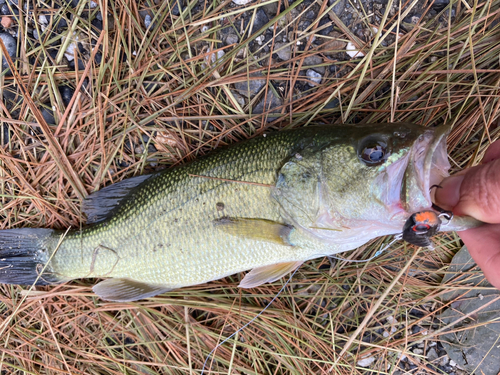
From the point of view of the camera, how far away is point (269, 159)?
6.70ft

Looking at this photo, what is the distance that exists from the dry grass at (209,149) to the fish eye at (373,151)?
0.67 m

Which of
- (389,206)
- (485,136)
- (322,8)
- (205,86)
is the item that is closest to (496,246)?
(389,206)

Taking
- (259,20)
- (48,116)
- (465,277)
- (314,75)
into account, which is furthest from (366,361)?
(48,116)

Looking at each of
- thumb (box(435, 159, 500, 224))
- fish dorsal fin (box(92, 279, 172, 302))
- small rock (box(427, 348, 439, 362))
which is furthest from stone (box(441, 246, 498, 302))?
fish dorsal fin (box(92, 279, 172, 302))

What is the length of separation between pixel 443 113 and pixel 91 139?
9.52 ft

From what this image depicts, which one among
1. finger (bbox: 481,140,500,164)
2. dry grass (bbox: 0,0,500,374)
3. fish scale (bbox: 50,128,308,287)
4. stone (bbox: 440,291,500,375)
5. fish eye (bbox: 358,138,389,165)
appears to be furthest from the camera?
stone (bbox: 440,291,500,375)

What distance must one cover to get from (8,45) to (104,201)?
5.03 feet

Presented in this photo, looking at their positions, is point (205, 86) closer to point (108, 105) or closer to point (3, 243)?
point (108, 105)

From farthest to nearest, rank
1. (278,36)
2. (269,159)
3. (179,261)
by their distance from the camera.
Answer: (278,36) → (179,261) → (269,159)

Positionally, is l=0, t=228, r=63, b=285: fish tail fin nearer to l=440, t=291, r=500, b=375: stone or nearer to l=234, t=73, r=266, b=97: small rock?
l=234, t=73, r=266, b=97: small rock

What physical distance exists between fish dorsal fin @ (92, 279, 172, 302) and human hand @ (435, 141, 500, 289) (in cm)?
213

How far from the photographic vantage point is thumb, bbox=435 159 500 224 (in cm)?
154

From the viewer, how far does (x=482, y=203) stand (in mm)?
1578

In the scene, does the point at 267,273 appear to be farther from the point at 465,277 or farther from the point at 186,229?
the point at 465,277
